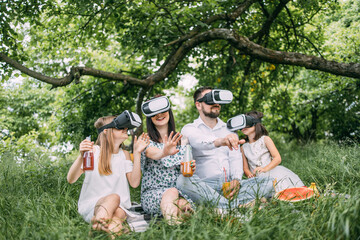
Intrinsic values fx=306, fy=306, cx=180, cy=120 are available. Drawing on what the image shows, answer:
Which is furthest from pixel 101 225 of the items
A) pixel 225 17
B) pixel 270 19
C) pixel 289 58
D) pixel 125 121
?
pixel 270 19

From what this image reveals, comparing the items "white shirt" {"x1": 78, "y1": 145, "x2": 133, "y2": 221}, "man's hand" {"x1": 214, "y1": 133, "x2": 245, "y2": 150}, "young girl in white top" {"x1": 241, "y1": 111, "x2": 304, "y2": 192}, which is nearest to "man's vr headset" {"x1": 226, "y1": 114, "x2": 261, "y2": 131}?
"man's hand" {"x1": 214, "y1": 133, "x2": 245, "y2": 150}

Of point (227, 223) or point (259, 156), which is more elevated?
point (259, 156)

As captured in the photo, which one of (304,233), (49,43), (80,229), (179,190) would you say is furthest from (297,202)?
(49,43)

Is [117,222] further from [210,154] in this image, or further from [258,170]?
[258,170]

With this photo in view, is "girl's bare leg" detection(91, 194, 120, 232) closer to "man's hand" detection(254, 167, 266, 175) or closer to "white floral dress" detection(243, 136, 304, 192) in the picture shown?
"man's hand" detection(254, 167, 266, 175)

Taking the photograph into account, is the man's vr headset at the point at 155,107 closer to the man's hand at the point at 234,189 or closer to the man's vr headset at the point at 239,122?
the man's vr headset at the point at 239,122

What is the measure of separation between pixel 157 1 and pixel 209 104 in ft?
9.62

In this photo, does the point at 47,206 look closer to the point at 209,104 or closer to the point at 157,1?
the point at 209,104

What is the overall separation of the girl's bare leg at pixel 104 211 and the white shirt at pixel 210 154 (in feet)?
3.49

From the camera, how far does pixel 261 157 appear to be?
4.00 m

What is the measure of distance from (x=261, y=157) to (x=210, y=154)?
863 mm

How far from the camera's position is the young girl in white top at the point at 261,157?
382 centimetres

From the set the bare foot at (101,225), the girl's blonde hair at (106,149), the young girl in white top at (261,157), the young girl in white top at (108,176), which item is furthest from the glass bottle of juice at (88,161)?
the young girl in white top at (261,157)

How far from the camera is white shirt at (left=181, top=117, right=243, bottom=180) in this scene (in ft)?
11.2
